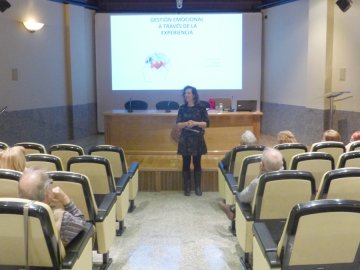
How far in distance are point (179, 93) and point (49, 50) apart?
3.02 m

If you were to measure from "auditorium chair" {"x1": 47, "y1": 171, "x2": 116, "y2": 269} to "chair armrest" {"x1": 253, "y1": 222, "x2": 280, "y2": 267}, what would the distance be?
107 centimetres

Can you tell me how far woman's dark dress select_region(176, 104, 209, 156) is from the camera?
5.51 meters

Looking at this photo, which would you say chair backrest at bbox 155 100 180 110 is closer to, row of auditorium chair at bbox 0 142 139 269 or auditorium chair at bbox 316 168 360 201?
row of auditorium chair at bbox 0 142 139 269

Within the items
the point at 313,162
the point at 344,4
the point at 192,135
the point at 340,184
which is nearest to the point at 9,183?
the point at 340,184

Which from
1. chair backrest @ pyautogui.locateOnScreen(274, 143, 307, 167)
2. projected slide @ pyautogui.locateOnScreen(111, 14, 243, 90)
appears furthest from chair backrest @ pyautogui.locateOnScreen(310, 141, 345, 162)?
projected slide @ pyautogui.locateOnScreen(111, 14, 243, 90)

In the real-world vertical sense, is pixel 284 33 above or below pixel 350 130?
above

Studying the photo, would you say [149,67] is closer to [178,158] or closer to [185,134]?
[178,158]

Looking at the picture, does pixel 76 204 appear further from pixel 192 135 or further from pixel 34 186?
pixel 192 135

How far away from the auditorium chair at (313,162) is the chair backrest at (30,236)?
1.95 m

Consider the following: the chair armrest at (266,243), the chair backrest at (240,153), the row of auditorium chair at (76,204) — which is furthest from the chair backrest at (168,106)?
the chair armrest at (266,243)

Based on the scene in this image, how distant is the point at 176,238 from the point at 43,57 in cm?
555

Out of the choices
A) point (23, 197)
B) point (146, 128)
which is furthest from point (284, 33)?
point (23, 197)

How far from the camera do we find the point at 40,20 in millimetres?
8133

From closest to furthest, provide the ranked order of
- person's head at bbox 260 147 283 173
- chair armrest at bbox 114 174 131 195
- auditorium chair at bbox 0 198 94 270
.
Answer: auditorium chair at bbox 0 198 94 270 < person's head at bbox 260 147 283 173 < chair armrest at bbox 114 174 131 195
